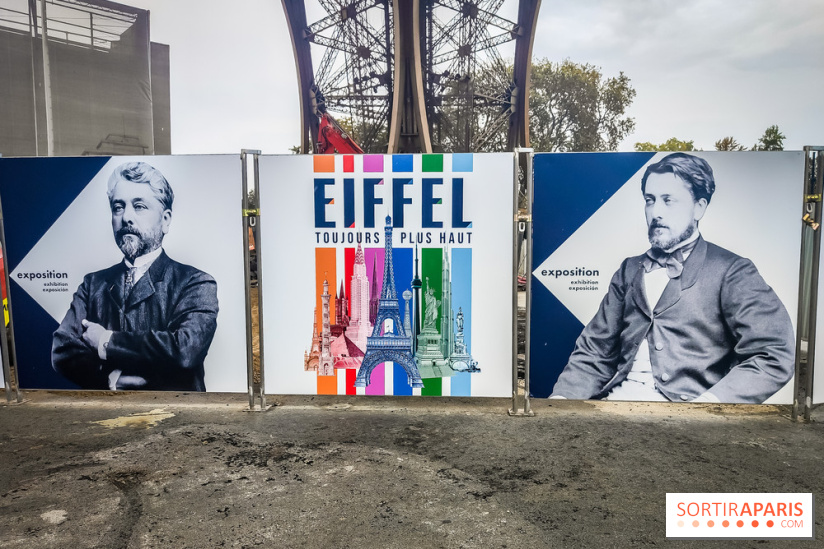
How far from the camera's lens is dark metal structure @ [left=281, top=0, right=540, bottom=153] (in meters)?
31.3

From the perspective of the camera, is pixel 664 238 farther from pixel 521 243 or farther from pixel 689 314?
pixel 521 243

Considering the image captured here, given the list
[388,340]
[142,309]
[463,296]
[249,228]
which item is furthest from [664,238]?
[142,309]

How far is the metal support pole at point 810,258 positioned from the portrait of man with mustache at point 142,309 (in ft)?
16.9

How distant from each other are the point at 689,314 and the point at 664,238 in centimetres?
68

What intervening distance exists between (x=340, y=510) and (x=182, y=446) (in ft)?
5.57

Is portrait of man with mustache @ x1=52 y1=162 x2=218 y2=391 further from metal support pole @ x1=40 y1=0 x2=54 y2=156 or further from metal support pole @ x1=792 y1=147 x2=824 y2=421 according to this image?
metal support pole @ x1=40 y1=0 x2=54 y2=156

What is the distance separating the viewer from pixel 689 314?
4930mm

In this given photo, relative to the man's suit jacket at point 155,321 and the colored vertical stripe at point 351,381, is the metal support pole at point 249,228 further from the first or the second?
the colored vertical stripe at point 351,381

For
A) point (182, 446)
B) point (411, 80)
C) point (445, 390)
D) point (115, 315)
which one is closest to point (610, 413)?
point (445, 390)

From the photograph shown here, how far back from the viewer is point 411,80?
31.2 metres

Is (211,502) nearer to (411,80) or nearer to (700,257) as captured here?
(700,257)

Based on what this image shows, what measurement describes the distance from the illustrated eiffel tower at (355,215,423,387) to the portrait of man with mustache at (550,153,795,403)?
67.6 inches

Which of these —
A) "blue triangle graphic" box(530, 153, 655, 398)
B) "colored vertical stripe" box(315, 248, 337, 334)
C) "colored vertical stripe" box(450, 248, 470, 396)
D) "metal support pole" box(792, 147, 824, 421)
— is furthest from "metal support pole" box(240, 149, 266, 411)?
"metal support pole" box(792, 147, 824, 421)

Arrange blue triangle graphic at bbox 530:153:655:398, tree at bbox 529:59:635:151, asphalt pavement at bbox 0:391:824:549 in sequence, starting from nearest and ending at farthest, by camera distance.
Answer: asphalt pavement at bbox 0:391:824:549 < blue triangle graphic at bbox 530:153:655:398 < tree at bbox 529:59:635:151
